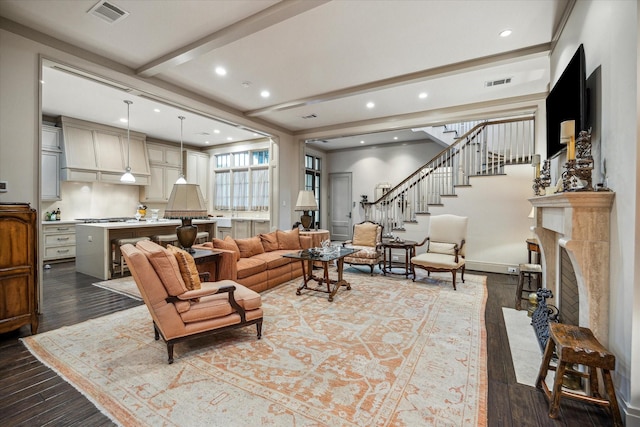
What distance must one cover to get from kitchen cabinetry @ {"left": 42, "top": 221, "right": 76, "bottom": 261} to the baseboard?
8509 millimetres

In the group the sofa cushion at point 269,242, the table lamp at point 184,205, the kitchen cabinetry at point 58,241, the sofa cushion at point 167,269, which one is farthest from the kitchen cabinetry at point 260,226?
the sofa cushion at point 167,269

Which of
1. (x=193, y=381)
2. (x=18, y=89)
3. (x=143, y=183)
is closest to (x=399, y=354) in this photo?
(x=193, y=381)

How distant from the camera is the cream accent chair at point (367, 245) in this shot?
525 centimetres

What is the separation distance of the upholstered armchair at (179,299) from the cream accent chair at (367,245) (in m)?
2.93

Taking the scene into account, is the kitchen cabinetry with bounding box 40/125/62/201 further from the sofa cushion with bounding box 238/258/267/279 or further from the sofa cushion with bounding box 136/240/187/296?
the sofa cushion with bounding box 136/240/187/296

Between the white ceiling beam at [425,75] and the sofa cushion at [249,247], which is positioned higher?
the white ceiling beam at [425,75]

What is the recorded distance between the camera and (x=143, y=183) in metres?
7.51

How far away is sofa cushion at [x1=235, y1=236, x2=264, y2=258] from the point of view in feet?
14.9

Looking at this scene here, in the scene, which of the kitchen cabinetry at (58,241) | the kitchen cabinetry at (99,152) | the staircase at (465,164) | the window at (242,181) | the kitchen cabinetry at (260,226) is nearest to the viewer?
the staircase at (465,164)

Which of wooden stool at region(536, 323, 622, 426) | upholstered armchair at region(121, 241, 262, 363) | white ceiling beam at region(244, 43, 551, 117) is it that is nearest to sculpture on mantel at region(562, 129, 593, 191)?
wooden stool at region(536, 323, 622, 426)

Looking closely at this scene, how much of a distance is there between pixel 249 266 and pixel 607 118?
3.83 meters

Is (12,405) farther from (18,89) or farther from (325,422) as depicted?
(18,89)

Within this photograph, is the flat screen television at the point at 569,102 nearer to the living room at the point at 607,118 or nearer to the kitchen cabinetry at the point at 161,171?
the living room at the point at 607,118

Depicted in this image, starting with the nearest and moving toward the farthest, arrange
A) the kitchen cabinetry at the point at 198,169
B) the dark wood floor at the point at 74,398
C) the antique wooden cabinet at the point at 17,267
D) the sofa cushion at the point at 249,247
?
the dark wood floor at the point at 74,398, the antique wooden cabinet at the point at 17,267, the sofa cushion at the point at 249,247, the kitchen cabinetry at the point at 198,169
